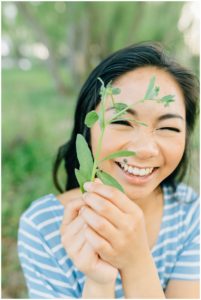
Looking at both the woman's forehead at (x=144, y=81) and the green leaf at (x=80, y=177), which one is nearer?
the green leaf at (x=80, y=177)

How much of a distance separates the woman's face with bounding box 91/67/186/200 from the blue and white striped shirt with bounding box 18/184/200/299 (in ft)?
0.87

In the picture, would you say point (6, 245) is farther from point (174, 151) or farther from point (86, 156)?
point (86, 156)

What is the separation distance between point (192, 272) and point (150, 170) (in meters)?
0.38

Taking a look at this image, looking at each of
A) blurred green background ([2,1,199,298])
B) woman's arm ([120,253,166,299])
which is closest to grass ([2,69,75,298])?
blurred green background ([2,1,199,298])

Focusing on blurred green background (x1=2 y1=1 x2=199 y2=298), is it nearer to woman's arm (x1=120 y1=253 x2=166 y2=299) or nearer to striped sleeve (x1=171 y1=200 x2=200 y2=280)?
striped sleeve (x1=171 y1=200 x2=200 y2=280)

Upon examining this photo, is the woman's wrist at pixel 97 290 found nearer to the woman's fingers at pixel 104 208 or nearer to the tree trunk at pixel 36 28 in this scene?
the woman's fingers at pixel 104 208

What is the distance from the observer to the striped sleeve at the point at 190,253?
1.16m

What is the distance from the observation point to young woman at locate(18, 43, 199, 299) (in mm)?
789

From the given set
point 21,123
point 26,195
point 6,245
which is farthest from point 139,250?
point 21,123

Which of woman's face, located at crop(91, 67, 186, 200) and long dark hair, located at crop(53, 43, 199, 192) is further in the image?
long dark hair, located at crop(53, 43, 199, 192)

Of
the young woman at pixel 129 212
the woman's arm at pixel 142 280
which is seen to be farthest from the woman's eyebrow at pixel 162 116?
the woman's arm at pixel 142 280

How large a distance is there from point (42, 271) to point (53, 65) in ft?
24.5

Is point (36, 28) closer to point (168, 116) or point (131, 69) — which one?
point (131, 69)

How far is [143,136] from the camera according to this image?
96cm
